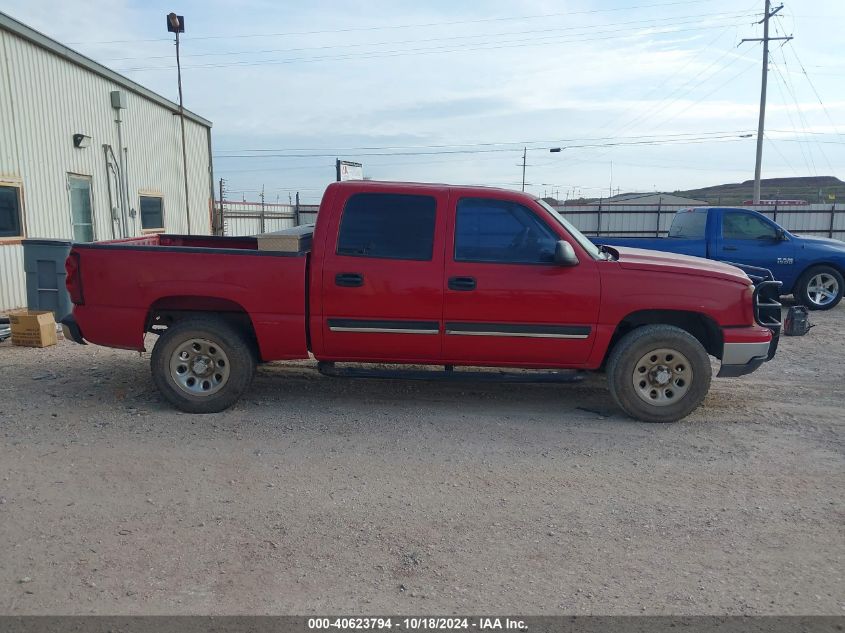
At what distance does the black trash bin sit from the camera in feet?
27.9

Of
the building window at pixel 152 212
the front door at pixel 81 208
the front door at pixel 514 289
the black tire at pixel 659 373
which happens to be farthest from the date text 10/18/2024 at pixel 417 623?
the building window at pixel 152 212

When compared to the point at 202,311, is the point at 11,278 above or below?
below

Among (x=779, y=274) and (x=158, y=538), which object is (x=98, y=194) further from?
(x=779, y=274)

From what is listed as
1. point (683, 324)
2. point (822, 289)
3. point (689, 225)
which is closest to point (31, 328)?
point (683, 324)

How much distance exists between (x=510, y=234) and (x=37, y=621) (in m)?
4.06

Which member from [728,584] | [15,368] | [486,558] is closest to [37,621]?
[486,558]

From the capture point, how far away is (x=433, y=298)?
5441 millimetres

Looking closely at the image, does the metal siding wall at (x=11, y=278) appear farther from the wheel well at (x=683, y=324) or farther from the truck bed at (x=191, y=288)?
the wheel well at (x=683, y=324)

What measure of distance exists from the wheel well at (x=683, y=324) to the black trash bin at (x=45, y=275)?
22.6ft

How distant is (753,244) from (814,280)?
4.21 feet

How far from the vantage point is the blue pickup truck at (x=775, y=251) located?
37.8 feet

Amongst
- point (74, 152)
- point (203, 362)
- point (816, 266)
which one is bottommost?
point (203, 362)

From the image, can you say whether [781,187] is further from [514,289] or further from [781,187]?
[514,289]

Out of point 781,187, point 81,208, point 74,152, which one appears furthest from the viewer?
point 781,187
